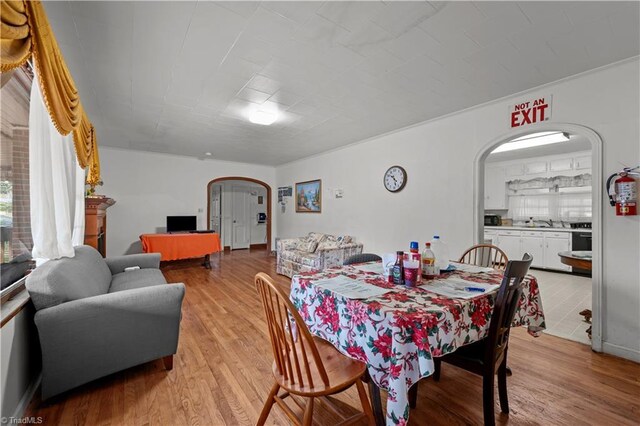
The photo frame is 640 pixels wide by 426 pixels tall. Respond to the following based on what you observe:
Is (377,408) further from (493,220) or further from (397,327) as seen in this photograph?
(493,220)

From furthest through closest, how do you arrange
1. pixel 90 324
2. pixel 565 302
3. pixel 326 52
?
pixel 565 302, pixel 326 52, pixel 90 324

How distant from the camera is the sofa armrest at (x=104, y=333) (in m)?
1.67

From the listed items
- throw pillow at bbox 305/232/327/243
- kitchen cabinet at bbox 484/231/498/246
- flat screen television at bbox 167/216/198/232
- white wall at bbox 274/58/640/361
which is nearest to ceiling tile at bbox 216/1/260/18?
white wall at bbox 274/58/640/361

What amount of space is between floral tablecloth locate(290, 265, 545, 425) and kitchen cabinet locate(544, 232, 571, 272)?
5.35 metres

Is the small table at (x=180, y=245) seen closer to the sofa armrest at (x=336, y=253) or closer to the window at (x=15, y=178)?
the sofa armrest at (x=336, y=253)

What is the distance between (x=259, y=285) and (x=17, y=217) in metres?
2.06

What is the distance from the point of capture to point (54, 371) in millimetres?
1669

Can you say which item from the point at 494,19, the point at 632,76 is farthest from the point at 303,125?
the point at 632,76

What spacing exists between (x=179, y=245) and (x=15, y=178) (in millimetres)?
3504

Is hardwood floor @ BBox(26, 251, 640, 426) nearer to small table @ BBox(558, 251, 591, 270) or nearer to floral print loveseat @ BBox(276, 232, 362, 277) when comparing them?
small table @ BBox(558, 251, 591, 270)

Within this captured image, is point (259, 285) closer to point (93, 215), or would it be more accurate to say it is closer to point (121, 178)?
point (93, 215)

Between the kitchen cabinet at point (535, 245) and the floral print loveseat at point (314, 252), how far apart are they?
3758 millimetres

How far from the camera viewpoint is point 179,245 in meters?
5.31

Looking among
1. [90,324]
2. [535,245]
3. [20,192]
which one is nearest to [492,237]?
[535,245]
